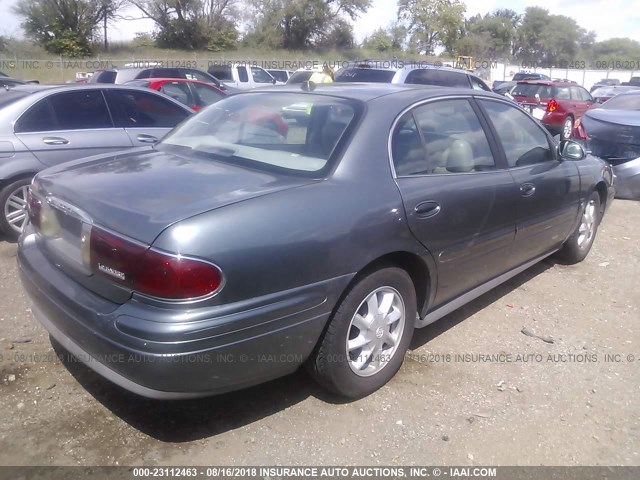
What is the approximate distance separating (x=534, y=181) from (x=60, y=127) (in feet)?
13.9

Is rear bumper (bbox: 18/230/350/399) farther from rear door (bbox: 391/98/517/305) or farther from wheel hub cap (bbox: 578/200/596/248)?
wheel hub cap (bbox: 578/200/596/248)

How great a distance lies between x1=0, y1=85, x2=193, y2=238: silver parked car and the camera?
5184mm

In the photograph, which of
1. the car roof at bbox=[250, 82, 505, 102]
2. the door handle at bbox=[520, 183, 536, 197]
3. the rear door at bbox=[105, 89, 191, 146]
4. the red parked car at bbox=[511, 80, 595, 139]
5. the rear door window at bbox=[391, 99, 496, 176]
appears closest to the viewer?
the rear door window at bbox=[391, 99, 496, 176]

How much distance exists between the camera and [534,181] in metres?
4.09

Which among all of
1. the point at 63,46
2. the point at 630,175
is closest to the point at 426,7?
the point at 63,46

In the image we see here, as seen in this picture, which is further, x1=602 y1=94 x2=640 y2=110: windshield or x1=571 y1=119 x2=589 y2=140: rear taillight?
x1=602 y1=94 x2=640 y2=110: windshield

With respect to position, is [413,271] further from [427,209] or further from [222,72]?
[222,72]

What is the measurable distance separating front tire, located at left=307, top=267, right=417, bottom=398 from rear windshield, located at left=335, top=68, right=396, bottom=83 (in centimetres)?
876

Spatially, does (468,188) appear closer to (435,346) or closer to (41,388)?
(435,346)

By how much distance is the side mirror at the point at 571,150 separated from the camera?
4.65 m

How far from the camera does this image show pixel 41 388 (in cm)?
307

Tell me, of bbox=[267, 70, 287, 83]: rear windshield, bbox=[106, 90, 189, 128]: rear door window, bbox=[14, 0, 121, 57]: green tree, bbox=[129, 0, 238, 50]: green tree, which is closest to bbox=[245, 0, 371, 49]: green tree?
bbox=[129, 0, 238, 50]: green tree

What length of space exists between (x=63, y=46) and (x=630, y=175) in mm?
44714

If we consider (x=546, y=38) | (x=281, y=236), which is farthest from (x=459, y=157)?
(x=546, y=38)
